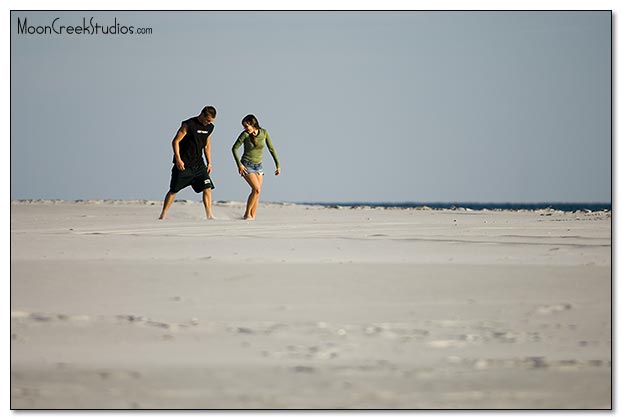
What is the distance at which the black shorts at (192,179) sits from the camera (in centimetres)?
1420

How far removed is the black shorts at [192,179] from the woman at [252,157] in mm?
506

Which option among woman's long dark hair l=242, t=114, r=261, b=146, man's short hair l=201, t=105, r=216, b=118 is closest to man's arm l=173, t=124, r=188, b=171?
man's short hair l=201, t=105, r=216, b=118

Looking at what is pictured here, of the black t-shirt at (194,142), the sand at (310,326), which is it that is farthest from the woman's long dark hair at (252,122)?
the sand at (310,326)

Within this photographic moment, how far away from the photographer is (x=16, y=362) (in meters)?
4.71

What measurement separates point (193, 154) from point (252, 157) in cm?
90

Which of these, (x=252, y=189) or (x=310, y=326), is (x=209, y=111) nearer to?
(x=252, y=189)

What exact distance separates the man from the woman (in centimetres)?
47

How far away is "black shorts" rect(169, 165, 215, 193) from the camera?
14195mm

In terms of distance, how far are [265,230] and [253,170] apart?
2770 millimetres

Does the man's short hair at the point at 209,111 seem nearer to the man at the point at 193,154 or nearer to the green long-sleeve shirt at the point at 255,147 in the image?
the man at the point at 193,154

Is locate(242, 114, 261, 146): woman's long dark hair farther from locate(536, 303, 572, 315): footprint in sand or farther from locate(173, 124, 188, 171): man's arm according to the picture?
locate(536, 303, 572, 315): footprint in sand
